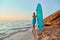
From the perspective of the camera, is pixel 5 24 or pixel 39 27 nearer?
pixel 39 27

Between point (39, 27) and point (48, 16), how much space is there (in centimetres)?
458

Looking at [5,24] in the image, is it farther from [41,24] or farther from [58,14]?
[41,24]

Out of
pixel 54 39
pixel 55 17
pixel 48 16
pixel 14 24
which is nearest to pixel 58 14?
pixel 55 17

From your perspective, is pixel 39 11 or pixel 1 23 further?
pixel 1 23

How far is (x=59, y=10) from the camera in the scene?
903 centimetres

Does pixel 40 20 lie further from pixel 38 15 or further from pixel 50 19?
pixel 50 19

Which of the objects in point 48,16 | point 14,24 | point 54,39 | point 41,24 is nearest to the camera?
point 54,39

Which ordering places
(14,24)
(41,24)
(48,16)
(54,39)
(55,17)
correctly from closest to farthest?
1. (54,39)
2. (41,24)
3. (55,17)
4. (48,16)
5. (14,24)

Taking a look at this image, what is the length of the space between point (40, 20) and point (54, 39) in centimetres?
187

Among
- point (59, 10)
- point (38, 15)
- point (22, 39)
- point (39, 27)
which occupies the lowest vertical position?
→ point (22, 39)

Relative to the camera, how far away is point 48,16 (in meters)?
9.33

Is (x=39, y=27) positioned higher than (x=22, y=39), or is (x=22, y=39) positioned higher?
(x=39, y=27)

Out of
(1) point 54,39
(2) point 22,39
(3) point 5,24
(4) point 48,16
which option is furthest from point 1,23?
(1) point 54,39

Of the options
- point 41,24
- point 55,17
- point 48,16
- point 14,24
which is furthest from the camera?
point 14,24
